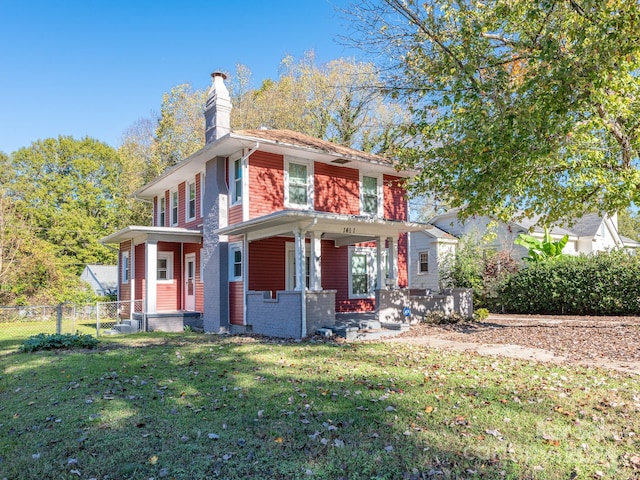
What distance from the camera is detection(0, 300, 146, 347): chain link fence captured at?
47.5ft

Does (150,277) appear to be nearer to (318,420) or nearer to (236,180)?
(236,180)

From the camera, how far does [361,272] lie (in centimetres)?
1758

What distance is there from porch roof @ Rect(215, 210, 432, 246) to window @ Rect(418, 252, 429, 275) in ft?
46.9

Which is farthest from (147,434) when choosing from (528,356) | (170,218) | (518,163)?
(170,218)

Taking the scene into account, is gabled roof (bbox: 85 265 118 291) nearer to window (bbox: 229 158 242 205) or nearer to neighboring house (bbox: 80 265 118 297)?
neighboring house (bbox: 80 265 118 297)

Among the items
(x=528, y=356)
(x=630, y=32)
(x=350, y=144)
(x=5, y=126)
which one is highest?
(x=5, y=126)

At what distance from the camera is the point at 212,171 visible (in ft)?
51.2

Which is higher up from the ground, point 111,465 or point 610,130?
point 610,130

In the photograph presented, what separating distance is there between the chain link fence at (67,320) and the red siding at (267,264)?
4707 millimetres

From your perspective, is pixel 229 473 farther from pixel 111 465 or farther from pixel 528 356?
pixel 528 356

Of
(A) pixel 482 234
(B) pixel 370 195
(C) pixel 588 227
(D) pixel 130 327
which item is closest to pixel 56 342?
(D) pixel 130 327

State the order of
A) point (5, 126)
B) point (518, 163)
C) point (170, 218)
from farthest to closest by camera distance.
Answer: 1. point (5, 126)
2. point (170, 218)
3. point (518, 163)

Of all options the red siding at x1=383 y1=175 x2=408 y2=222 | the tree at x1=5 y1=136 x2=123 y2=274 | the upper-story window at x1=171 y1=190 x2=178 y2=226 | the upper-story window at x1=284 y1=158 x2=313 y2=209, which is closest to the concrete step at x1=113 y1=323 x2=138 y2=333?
the upper-story window at x1=171 y1=190 x2=178 y2=226

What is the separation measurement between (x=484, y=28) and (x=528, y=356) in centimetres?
767
